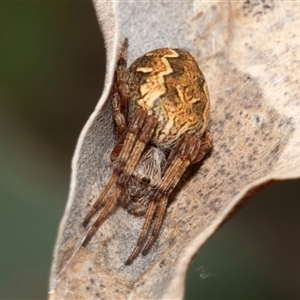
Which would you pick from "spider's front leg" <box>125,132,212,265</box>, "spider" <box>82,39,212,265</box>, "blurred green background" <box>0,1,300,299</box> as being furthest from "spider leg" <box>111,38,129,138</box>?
"blurred green background" <box>0,1,300,299</box>

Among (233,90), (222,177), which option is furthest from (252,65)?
(222,177)

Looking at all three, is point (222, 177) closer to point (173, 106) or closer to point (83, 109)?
point (173, 106)

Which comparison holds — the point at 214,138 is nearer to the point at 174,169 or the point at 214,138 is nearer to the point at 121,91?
the point at 174,169

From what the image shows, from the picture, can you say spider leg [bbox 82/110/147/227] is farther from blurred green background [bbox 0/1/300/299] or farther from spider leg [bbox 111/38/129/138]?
blurred green background [bbox 0/1/300/299]

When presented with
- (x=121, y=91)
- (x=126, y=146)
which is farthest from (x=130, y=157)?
(x=121, y=91)

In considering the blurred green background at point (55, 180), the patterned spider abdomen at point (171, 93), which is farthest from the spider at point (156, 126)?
the blurred green background at point (55, 180)

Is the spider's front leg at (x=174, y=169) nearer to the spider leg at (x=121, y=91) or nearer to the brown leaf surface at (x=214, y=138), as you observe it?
the brown leaf surface at (x=214, y=138)
